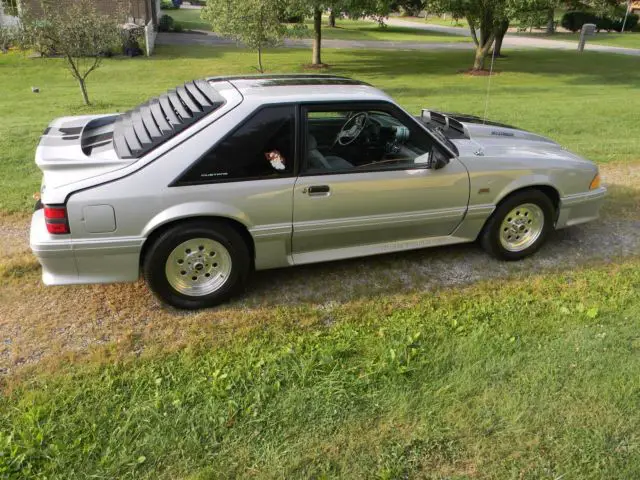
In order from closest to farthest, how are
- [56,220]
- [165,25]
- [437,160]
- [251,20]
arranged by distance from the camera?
[56,220]
[437,160]
[251,20]
[165,25]

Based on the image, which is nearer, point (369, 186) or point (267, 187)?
point (267, 187)

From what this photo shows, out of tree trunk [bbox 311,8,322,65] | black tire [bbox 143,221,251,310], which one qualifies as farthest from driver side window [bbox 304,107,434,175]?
tree trunk [bbox 311,8,322,65]

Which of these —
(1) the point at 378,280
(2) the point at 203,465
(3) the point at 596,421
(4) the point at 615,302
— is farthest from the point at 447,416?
(4) the point at 615,302

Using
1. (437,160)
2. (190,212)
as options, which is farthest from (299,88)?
(190,212)

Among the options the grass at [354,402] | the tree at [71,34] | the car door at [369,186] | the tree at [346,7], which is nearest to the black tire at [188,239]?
the grass at [354,402]

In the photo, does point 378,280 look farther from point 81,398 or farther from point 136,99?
point 136,99

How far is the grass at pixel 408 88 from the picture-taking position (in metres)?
8.80

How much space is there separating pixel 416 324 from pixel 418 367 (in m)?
0.52

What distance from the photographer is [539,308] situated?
161 inches

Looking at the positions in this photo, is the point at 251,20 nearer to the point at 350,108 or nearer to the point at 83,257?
the point at 350,108

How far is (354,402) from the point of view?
3084 mm

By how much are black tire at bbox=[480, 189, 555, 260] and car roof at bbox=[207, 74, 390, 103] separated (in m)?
1.38

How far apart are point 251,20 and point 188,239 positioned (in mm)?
15608

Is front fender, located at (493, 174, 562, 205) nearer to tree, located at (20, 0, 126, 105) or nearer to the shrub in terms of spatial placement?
tree, located at (20, 0, 126, 105)
